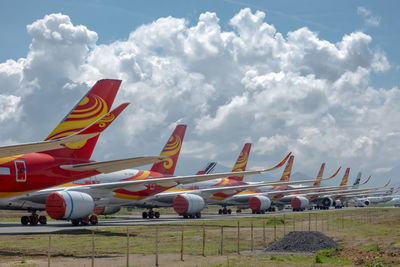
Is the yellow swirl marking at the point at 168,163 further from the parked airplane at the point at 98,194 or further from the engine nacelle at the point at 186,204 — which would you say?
the engine nacelle at the point at 186,204

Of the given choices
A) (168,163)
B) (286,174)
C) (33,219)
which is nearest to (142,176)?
(168,163)

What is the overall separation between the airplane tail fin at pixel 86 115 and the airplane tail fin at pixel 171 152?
17.0 meters

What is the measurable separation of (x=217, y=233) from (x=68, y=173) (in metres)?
9.65

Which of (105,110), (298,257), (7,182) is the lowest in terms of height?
(298,257)

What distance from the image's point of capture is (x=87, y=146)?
2694 centimetres

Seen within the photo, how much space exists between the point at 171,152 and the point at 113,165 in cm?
2204

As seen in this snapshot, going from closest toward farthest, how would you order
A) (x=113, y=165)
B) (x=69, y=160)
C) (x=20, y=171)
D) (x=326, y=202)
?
(x=20, y=171)
(x=113, y=165)
(x=69, y=160)
(x=326, y=202)

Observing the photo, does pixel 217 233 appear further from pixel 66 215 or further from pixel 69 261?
pixel 69 261

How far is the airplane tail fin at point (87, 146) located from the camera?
79.8 ft

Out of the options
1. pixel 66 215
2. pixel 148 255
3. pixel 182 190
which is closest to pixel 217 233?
pixel 66 215

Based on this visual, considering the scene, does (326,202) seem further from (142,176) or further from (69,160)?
(69,160)

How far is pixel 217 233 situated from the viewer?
95.5 feet

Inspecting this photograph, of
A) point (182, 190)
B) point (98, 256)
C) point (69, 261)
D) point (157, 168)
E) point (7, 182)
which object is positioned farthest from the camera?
point (182, 190)

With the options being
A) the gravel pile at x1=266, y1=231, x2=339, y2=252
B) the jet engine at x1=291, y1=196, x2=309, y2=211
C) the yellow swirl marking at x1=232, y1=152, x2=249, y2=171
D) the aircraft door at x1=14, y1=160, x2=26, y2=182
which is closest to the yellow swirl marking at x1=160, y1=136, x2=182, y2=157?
the yellow swirl marking at x1=232, y1=152, x2=249, y2=171
